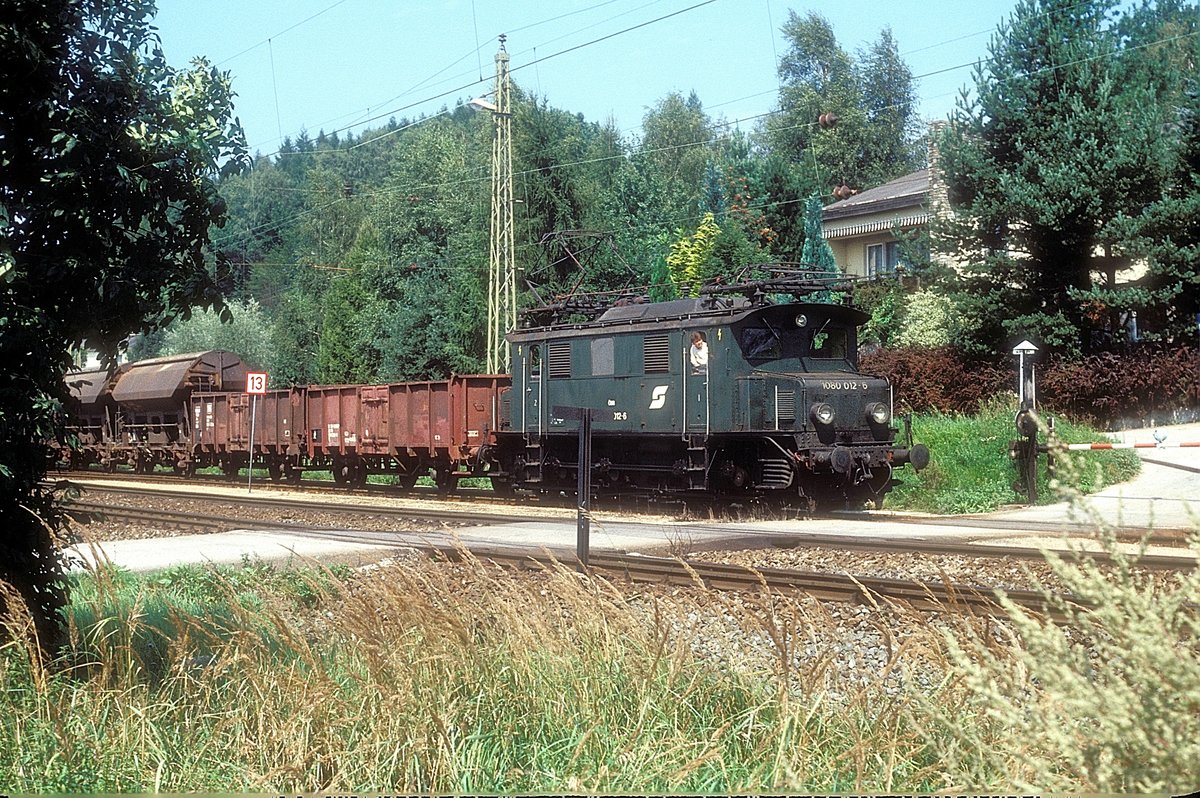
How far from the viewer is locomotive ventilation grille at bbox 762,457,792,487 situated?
17109mm

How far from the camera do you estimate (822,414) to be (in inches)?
667

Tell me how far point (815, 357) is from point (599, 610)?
41.5 ft

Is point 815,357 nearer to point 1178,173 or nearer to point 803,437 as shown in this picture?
point 803,437

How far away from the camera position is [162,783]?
4.71 metres

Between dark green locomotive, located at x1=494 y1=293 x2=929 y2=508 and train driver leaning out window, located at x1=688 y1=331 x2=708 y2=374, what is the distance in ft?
0.15

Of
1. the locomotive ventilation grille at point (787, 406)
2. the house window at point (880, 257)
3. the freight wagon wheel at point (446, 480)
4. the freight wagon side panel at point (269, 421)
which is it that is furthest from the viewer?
the house window at point (880, 257)

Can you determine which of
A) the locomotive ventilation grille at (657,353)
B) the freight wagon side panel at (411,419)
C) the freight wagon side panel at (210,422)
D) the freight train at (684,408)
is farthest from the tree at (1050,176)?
the freight wagon side panel at (210,422)

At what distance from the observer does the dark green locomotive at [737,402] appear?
17.1 meters

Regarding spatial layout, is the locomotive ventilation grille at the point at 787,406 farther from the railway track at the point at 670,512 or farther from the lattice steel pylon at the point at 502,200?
the lattice steel pylon at the point at 502,200

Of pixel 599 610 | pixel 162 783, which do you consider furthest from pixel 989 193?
pixel 162 783

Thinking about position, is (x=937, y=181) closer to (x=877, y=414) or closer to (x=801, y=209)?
(x=801, y=209)

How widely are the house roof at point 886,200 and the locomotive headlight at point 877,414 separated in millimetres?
20871

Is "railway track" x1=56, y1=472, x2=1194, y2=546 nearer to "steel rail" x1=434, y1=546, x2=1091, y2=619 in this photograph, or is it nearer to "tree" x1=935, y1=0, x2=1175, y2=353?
"steel rail" x1=434, y1=546, x2=1091, y2=619

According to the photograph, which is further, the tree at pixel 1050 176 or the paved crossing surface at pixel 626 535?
the tree at pixel 1050 176
